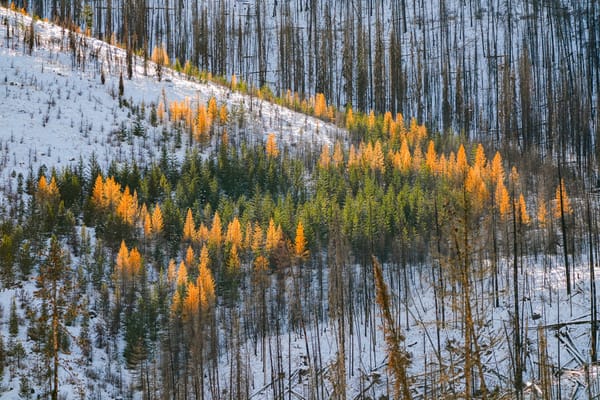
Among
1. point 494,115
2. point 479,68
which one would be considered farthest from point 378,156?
point 479,68

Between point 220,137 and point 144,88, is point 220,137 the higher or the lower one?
the lower one

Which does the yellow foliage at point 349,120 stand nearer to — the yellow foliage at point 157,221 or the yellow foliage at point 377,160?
the yellow foliage at point 377,160

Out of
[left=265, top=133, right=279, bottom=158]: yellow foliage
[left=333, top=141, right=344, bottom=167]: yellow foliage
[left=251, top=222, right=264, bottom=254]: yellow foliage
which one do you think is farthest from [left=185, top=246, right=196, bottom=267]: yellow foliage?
[left=333, top=141, right=344, bottom=167]: yellow foliage

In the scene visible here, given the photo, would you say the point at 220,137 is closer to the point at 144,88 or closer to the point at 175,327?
the point at 144,88

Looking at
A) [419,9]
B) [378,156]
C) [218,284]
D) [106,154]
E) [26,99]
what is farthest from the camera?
[419,9]

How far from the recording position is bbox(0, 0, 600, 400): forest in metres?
15.6

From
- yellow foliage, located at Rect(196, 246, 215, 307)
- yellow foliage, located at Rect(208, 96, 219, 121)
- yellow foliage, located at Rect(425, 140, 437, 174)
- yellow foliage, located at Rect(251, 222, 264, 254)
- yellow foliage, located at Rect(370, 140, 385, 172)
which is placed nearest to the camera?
yellow foliage, located at Rect(196, 246, 215, 307)

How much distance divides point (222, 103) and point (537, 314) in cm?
2152

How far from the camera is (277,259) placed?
23.0 meters

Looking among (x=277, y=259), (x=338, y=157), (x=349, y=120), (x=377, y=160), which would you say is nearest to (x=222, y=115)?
(x=338, y=157)

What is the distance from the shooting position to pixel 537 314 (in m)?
19.7

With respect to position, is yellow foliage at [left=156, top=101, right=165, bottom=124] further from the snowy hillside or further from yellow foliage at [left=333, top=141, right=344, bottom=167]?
Answer: yellow foliage at [left=333, top=141, right=344, bottom=167]

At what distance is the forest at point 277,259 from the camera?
613 inches

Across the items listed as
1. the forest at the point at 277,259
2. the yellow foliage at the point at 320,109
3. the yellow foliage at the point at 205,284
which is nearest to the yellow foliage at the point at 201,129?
the forest at the point at 277,259
